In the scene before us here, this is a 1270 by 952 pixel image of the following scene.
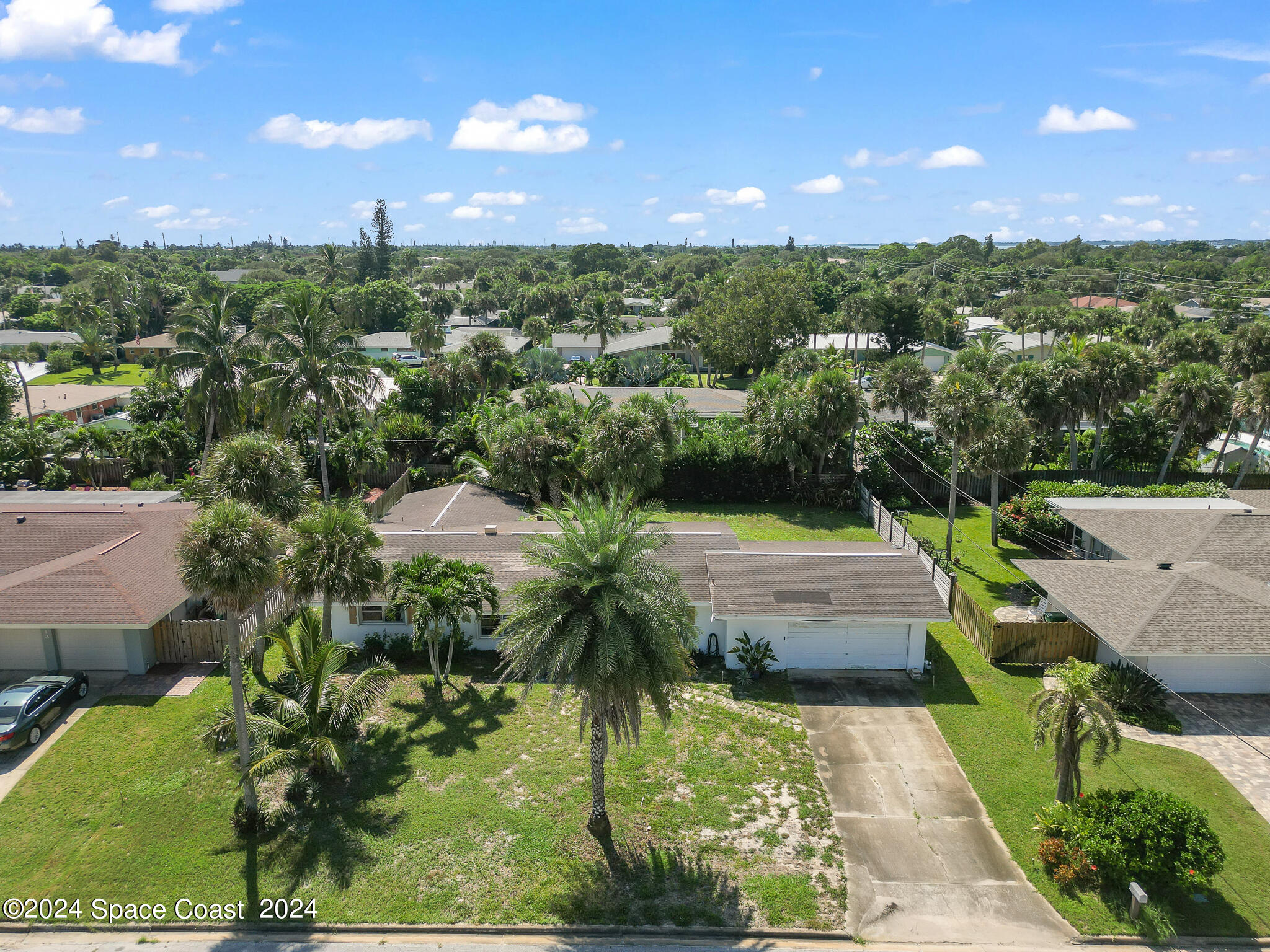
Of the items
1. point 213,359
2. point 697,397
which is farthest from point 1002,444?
point 213,359

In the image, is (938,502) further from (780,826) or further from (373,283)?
(373,283)

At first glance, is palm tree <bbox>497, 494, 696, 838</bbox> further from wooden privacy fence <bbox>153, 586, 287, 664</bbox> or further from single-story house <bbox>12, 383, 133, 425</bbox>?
single-story house <bbox>12, 383, 133, 425</bbox>

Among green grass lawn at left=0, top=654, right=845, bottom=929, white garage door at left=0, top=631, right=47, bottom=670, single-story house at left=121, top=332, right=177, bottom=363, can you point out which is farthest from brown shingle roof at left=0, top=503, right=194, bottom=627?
single-story house at left=121, top=332, right=177, bottom=363

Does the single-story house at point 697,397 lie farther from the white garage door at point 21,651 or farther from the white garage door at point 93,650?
the white garage door at point 21,651

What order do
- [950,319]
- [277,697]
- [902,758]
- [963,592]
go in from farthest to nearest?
[950,319] < [963,592] < [902,758] < [277,697]

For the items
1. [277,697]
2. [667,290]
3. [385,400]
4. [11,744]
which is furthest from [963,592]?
[667,290]

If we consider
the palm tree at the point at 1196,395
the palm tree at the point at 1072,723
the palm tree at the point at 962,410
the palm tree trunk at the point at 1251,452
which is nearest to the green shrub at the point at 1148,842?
the palm tree at the point at 1072,723
